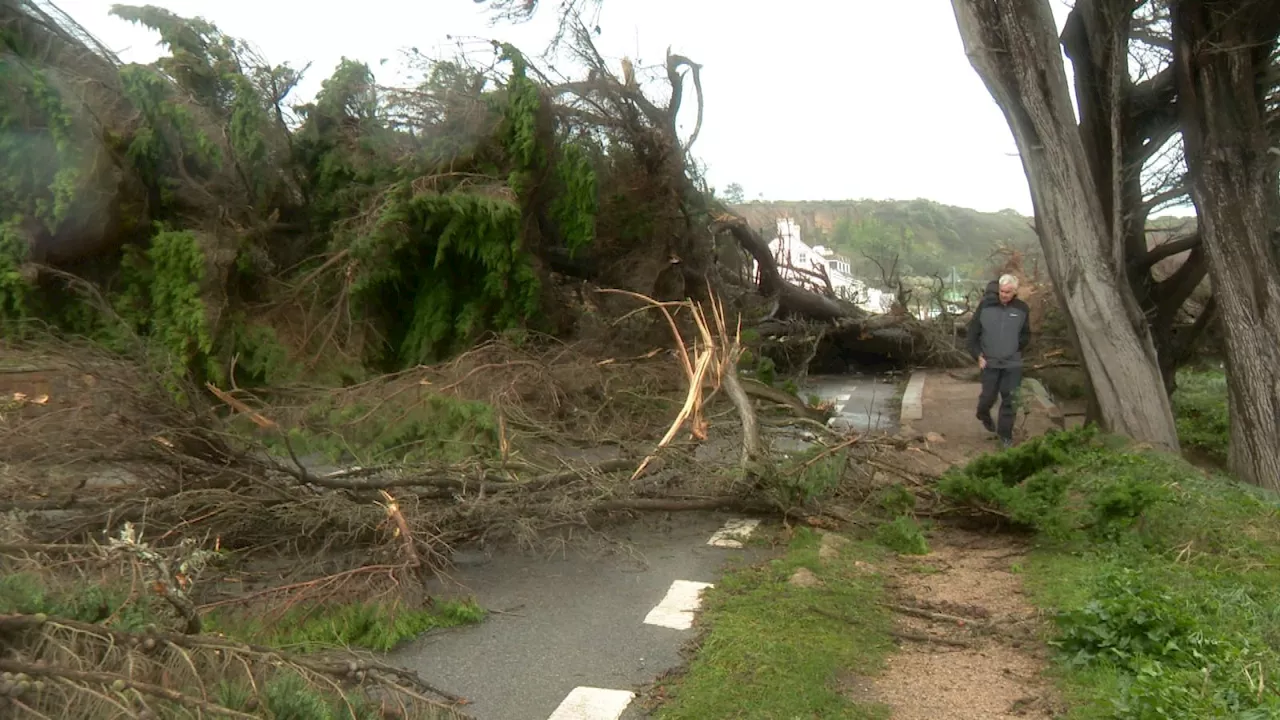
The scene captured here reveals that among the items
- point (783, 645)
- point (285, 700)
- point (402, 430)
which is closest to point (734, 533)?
point (783, 645)

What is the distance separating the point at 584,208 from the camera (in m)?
9.29

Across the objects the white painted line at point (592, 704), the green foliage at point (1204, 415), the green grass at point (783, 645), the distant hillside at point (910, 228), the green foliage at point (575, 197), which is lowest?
the green foliage at point (1204, 415)

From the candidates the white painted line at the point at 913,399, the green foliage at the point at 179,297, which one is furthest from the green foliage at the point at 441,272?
the white painted line at the point at 913,399

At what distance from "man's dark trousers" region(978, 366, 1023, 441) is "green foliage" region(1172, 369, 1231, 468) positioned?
209cm

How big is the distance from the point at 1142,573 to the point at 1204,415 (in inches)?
368

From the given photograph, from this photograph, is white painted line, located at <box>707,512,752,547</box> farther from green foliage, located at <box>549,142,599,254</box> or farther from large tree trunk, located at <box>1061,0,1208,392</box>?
large tree trunk, located at <box>1061,0,1208,392</box>

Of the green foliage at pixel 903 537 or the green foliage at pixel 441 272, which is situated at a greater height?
the green foliage at pixel 441 272

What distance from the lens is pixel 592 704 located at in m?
3.51

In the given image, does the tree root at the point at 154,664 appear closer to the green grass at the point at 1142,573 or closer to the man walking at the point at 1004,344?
the green grass at the point at 1142,573

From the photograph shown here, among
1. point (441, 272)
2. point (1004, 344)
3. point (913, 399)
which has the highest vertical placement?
point (441, 272)

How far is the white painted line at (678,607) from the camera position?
439 centimetres

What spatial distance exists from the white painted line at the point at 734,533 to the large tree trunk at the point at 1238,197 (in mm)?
5105

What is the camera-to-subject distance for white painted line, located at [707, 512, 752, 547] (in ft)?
19.0

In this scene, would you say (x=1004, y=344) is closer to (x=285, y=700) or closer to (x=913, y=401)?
(x=913, y=401)
